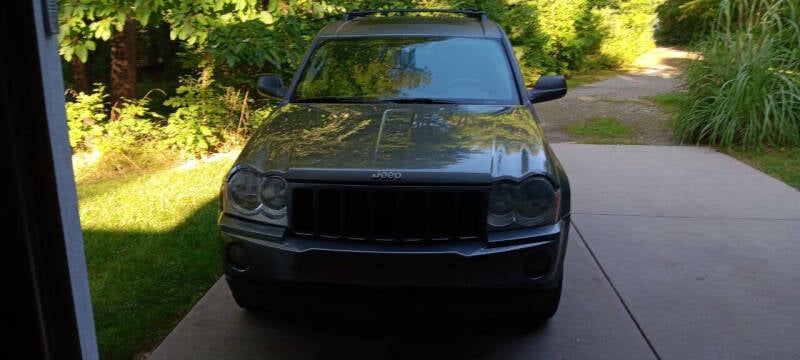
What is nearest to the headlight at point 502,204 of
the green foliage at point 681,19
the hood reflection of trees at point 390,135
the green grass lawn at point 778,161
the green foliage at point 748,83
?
the hood reflection of trees at point 390,135

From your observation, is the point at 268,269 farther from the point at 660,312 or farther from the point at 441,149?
the point at 660,312

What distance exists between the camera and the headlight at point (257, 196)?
328 cm

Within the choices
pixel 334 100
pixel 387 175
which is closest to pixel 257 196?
pixel 387 175

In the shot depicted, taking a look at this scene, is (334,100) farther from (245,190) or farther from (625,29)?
(625,29)

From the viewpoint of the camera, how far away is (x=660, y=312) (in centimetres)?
412

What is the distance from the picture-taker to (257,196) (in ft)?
11.0

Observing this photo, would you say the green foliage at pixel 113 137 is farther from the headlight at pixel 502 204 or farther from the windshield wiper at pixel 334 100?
the headlight at pixel 502 204

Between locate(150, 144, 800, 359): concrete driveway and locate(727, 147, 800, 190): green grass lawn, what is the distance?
91cm

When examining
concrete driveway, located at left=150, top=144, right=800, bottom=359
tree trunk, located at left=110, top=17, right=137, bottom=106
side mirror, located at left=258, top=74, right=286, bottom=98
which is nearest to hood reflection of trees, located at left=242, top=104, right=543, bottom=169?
side mirror, located at left=258, top=74, right=286, bottom=98

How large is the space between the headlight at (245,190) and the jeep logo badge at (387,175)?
1.96ft

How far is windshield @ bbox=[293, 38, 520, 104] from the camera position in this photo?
4488 millimetres

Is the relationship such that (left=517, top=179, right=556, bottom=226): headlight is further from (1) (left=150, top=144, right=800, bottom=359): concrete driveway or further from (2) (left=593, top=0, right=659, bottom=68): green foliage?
(2) (left=593, top=0, right=659, bottom=68): green foliage

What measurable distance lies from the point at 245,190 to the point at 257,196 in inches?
3.3

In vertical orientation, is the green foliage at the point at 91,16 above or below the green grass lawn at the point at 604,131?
above
